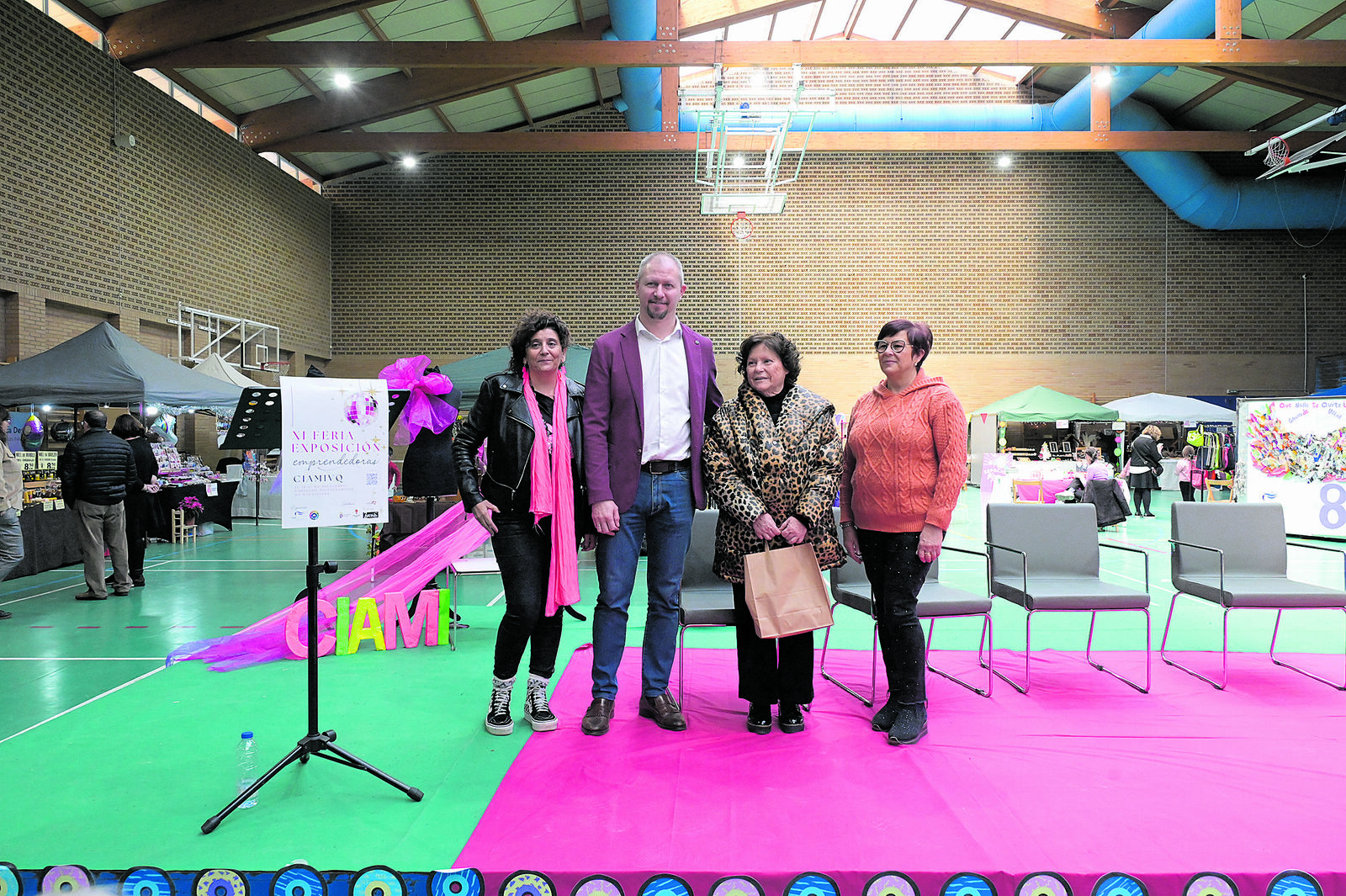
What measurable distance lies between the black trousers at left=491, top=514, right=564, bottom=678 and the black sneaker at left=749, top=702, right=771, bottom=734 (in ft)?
2.42

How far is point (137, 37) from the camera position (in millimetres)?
8766

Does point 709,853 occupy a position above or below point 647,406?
below

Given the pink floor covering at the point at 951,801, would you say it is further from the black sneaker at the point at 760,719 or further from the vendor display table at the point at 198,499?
the vendor display table at the point at 198,499

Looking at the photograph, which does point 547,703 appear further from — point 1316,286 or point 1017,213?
point 1316,286

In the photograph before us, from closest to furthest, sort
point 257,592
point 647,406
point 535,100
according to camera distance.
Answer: point 647,406 → point 257,592 → point 535,100

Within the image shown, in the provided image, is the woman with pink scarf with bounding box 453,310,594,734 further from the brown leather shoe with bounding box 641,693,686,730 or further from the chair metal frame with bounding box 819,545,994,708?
the chair metal frame with bounding box 819,545,994,708

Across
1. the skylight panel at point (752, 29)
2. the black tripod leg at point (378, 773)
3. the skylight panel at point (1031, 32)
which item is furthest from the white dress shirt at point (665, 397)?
the skylight panel at point (1031, 32)

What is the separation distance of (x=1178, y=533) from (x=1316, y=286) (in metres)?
14.7

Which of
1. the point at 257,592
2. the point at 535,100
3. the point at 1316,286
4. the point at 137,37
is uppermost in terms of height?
the point at 535,100

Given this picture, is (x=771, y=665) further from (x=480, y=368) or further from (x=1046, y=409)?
(x=1046, y=409)

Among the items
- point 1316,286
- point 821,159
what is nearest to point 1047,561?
point 821,159

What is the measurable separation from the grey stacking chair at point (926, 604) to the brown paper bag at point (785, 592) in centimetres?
34

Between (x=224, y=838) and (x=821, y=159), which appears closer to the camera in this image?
(x=224, y=838)

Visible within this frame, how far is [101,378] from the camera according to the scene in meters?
6.65
